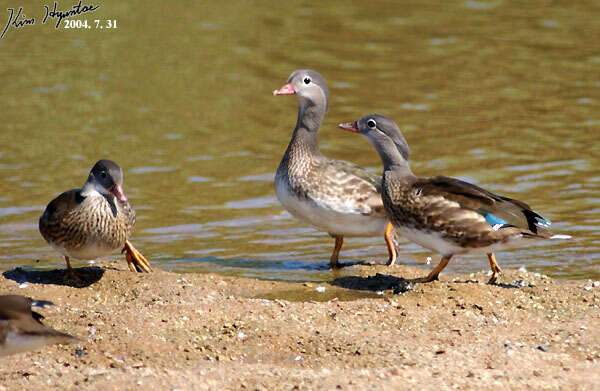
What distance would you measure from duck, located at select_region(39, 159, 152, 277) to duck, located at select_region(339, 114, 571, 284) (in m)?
2.69

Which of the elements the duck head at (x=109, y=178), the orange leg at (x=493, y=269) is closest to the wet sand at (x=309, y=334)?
the orange leg at (x=493, y=269)

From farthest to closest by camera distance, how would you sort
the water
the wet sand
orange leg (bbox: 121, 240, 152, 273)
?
1. the water
2. orange leg (bbox: 121, 240, 152, 273)
3. the wet sand

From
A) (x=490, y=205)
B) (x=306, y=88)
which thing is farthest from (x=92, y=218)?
(x=490, y=205)

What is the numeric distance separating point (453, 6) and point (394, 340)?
68.3 ft

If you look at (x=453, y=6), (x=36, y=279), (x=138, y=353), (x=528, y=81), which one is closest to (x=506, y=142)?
(x=528, y=81)

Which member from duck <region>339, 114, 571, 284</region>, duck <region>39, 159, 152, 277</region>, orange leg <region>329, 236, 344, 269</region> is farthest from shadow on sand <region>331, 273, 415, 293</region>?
duck <region>39, 159, 152, 277</region>

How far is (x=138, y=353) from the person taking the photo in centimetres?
701

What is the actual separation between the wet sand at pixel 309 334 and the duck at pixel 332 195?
1054mm

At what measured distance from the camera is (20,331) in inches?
233

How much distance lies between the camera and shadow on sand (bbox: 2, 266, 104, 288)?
9.21 m

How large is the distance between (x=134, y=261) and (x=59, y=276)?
2.74 feet

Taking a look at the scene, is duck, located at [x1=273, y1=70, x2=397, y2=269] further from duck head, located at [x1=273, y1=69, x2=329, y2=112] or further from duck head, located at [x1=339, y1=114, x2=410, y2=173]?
duck head, located at [x1=339, y1=114, x2=410, y2=173]

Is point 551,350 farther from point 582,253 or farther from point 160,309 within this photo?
point 582,253

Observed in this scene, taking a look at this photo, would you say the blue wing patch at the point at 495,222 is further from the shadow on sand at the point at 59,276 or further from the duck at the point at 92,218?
the shadow on sand at the point at 59,276
